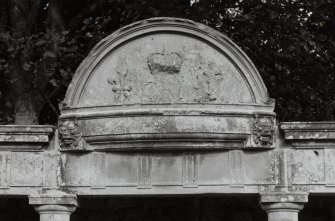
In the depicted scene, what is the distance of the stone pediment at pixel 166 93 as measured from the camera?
11.3m

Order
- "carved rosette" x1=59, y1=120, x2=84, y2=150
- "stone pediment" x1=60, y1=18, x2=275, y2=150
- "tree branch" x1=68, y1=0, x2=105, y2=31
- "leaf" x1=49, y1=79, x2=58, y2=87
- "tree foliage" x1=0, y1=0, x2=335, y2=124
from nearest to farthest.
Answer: "stone pediment" x1=60, y1=18, x2=275, y2=150 → "carved rosette" x1=59, y1=120, x2=84, y2=150 → "leaf" x1=49, y1=79, x2=58, y2=87 → "tree foliage" x1=0, y1=0, x2=335, y2=124 → "tree branch" x1=68, y1=0, x2=105, y2=31

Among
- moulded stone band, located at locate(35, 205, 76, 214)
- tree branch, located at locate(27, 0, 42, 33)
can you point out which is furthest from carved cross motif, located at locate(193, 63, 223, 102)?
tree branch, located at locate(27, 0, 42, 33)

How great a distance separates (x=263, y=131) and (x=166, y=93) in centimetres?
138

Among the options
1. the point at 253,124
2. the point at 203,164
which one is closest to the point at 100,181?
the point at 203,164

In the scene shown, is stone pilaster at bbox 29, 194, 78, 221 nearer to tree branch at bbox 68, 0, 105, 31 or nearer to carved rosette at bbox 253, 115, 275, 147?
carved rosette at bbox 253, 115, 275, 147

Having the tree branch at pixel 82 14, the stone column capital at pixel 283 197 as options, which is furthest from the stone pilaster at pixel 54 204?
the tree branch at pixel 82 14

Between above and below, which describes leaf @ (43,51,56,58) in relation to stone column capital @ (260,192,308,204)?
above

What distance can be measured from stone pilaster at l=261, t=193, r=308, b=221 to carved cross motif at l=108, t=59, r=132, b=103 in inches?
89.7

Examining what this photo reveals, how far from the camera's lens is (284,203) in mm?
11453

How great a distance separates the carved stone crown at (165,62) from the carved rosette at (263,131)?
4.21ft

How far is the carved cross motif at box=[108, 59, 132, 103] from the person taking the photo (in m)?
11.5

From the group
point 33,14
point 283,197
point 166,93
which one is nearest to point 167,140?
point 166,93

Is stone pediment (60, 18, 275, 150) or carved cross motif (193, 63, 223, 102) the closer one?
stone pediment (60, 18, 275, 150)

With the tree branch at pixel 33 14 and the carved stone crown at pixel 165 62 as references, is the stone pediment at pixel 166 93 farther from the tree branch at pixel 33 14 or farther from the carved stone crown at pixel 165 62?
the tree branch at pixel 33 14
